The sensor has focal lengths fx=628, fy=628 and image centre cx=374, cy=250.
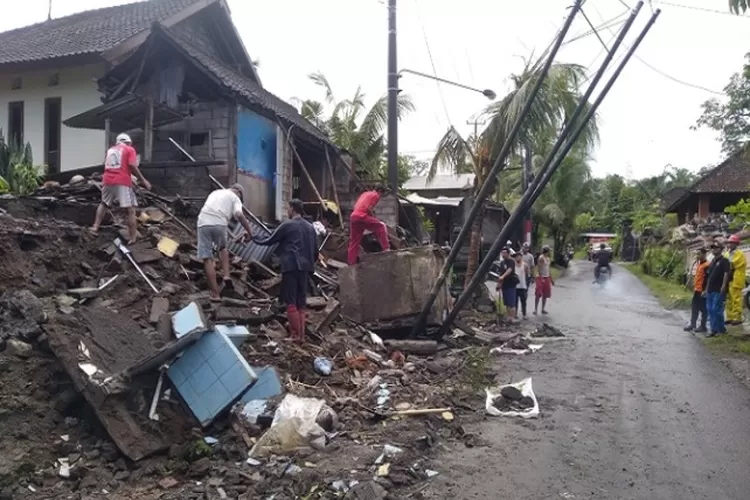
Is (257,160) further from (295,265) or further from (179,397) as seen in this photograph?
(179,397)

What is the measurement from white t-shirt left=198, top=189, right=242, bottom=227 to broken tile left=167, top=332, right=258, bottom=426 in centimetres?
264

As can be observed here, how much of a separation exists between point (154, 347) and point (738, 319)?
10991 millimetres

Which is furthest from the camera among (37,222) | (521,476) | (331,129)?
(331,129)

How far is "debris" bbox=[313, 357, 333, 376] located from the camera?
263 inches

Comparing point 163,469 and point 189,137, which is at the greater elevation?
point 189,137

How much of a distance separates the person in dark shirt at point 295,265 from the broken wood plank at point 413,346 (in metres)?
1.58

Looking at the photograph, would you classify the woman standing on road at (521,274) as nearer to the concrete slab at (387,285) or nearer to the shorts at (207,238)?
the concrete slab at (387,285)

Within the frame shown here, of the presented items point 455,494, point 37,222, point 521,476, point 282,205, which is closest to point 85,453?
point 455,494

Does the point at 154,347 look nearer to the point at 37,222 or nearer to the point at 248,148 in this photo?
the point at 37,222

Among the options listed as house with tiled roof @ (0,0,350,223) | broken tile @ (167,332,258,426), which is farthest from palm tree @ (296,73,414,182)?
broken tile @ (167,332,258,426)

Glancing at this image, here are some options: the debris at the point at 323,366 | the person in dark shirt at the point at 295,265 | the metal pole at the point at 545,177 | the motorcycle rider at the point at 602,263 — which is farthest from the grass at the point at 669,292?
the debris at the point at 323,366

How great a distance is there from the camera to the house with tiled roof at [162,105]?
39.1 feet

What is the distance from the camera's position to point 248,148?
13.0m

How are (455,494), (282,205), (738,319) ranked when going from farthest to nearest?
(282,205)
(738,319)
(455,494)
